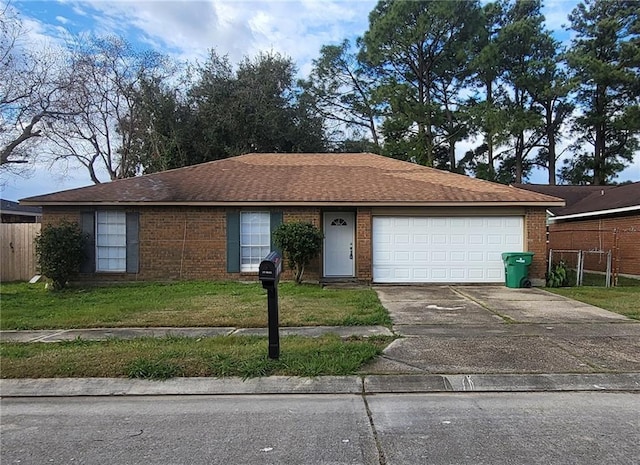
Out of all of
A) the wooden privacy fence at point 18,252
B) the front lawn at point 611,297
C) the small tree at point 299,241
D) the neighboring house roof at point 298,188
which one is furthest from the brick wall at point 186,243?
the front lawn at point 611,297

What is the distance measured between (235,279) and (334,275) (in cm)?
298

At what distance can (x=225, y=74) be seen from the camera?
95.6 ft

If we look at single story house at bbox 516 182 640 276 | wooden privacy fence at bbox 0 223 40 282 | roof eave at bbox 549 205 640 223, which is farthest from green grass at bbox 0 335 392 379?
roof eave at bbox 549 205 640 223

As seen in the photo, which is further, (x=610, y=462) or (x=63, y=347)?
(x=63, y=347)

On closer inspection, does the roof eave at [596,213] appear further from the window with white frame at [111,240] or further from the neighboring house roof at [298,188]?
the window with white frame at [111,240]

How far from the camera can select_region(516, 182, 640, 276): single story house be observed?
17.0m

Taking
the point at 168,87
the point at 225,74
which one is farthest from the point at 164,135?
the point at 225,74

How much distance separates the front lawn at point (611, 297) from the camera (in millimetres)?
9320

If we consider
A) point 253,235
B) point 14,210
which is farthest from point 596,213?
point 14,210

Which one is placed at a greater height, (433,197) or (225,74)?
(225,74)

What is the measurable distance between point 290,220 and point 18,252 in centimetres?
941

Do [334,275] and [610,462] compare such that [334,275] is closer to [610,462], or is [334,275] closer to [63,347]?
[63,347]

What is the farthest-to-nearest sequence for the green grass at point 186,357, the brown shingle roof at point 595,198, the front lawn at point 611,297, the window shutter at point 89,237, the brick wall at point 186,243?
the brown shingle roof at point 595,198 < the brick wall at point 186,243 < the window shutter at point 89,237 < the front lawn at point 611,297 < the green grass at point 186,357

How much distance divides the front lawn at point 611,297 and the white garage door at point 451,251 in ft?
5.99
